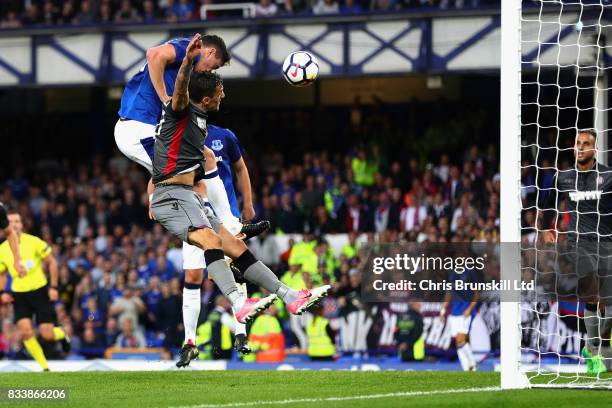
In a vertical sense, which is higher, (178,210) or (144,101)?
(144,101)

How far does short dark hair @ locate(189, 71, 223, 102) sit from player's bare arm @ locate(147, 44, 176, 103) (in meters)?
0.45

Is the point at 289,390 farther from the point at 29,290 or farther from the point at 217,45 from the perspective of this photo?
the point at 29,290

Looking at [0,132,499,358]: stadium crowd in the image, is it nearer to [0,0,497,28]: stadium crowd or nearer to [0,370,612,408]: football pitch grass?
[0,0,497,28]: stadium crowd

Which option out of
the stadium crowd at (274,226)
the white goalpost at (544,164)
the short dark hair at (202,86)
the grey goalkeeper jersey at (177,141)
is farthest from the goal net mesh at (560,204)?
the grey goalkeeper jersey at (177,141)

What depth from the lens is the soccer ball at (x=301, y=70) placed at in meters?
11.3

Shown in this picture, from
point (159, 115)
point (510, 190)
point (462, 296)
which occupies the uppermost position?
point (159, 115)

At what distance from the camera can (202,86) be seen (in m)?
9.99

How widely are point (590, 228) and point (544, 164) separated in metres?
8.85

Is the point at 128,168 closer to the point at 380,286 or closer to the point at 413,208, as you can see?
the point at 413,208

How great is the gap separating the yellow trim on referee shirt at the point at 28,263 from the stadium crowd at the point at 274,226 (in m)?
3.78

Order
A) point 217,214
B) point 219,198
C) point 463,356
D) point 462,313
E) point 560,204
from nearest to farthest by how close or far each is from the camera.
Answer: point 217,214 → point 219,198 → point 463,356 → point 462,313 → point 560,204

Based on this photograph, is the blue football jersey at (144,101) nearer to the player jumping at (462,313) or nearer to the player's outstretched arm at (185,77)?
the player's outstretched arm at (185,77)

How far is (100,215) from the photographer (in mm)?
24641

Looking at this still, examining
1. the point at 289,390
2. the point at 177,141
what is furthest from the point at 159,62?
the point at 289,390
